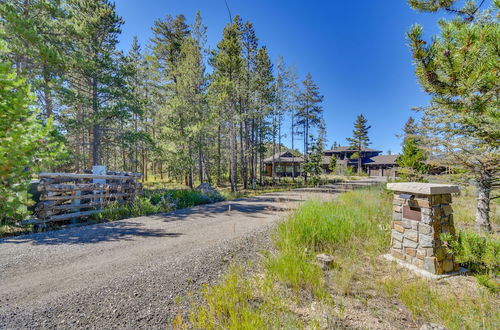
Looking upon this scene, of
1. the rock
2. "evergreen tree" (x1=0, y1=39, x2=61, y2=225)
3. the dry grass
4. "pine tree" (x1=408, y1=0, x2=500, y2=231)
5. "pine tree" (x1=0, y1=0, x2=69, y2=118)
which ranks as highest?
"pine tree" (x1=0, y1=0, x2=69, y2=118)

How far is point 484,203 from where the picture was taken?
516 cm

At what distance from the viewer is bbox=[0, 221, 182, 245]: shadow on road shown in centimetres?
455

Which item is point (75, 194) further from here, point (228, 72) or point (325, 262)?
point (228, 72)

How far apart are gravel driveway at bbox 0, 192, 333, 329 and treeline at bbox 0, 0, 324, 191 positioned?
684 cm

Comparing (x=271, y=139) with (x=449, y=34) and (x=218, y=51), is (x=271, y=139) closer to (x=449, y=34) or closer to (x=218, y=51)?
(x=218, y=51)

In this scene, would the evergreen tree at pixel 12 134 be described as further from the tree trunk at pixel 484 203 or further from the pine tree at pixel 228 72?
the pine tree at pixel 228 72

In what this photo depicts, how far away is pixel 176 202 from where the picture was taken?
8695 mm

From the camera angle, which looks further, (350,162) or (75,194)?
(350,162)

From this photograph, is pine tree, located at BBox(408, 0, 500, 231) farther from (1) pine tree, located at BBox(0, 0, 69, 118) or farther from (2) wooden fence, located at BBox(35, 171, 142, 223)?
(1) pine tree, located at BBox(0, 0, 69, 118)

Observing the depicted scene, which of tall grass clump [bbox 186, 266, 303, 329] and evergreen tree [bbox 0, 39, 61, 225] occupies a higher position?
evergreen tree [bbox 0, 39, 61, 225]

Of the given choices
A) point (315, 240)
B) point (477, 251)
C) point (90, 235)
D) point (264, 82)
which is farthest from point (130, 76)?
point (477, 251)

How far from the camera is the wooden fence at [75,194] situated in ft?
18.4

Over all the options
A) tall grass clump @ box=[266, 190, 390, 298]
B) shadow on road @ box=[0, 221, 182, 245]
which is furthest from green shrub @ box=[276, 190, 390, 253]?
shadow on road @ box=[0, 221, 182, 245]

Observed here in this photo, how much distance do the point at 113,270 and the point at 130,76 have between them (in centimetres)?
1591
